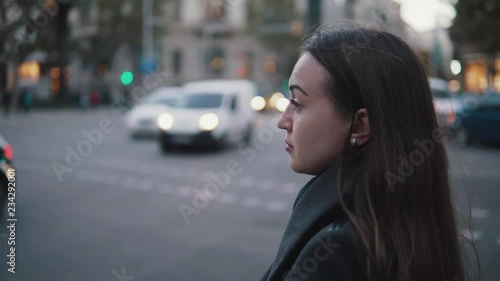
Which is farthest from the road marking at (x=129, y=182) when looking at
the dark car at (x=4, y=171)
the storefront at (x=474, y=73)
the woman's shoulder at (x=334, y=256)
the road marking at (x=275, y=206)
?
the storefront at (x=474, y=73)

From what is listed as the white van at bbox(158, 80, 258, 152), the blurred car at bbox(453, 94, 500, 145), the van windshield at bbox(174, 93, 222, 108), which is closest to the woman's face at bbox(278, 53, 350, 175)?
the white van at bbox(158, 80, 258, 152)

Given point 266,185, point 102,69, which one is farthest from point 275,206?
point 102,69

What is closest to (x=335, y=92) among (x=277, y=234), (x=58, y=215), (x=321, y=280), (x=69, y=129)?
(x=321, y=280)

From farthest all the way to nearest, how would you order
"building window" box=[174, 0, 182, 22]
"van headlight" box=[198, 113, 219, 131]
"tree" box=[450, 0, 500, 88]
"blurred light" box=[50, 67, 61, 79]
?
"building window" box=[174, 0, 182, 22] < "blurred light" box=[50, 67, 61, 79] < "tree" box=[450, 0, 500, 88] < "van headlight" box=[198, 113, 219, 131]

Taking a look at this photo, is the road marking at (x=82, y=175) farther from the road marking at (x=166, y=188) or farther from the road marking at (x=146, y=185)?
the road marking at (x=166, y=188)

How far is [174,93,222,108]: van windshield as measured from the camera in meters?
18.1

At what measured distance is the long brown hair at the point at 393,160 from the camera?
135cm

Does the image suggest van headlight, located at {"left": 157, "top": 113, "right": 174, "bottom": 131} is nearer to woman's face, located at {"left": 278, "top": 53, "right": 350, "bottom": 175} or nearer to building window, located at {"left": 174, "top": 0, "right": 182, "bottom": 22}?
woman's face, located at {"left": 278, "top": 53, "right": 350, "bottom": 175}

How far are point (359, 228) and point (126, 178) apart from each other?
11.1 meters

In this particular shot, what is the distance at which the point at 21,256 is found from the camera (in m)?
6.11

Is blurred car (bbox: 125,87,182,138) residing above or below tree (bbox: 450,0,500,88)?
below

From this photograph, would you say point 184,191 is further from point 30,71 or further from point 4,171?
point 30,71

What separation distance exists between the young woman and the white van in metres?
15.5

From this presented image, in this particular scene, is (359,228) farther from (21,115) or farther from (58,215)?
(21,115)
